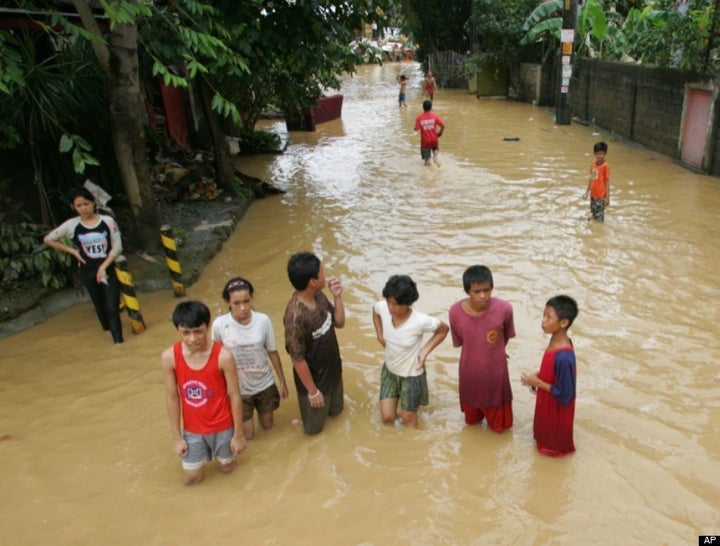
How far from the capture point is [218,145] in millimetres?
11336

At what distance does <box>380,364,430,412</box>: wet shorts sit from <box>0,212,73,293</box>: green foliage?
4434mm

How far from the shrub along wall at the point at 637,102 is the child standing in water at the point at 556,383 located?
10.1 metres

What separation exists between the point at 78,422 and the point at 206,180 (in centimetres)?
715

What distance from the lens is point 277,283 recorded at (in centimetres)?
775

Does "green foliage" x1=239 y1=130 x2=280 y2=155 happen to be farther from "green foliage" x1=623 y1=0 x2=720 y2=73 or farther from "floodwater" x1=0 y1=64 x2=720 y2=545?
"green foliage" x1=623 y1=0 x2=720 y2=73

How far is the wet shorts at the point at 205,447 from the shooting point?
386cm

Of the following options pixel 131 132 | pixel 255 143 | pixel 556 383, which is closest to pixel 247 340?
pixel 556 383

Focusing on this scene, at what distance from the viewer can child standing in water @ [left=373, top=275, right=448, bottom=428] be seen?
4.06 m

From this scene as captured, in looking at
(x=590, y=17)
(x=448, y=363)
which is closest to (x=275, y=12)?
(x=448, y=363)

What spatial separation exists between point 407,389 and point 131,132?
5429 mm

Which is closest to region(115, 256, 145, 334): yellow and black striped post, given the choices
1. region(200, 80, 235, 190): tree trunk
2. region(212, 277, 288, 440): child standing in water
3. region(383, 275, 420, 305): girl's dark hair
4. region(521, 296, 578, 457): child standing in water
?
region(212, 277, 288, 440): child standing in water

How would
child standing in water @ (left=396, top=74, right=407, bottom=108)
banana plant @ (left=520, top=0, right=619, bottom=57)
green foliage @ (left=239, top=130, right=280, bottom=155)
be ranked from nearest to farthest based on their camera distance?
green foliage @ (left=239, top=130, right=280, bottom=155)
banana plant @ (left=520, top=0, right=619, bottom=57)
child standing in water @ (left=396, top=74, right=407, bottom=108)

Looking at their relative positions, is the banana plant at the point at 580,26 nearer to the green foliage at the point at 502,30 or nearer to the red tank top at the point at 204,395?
the green foliage at the point at 502,30

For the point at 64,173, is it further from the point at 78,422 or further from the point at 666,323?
the point at 666,323
